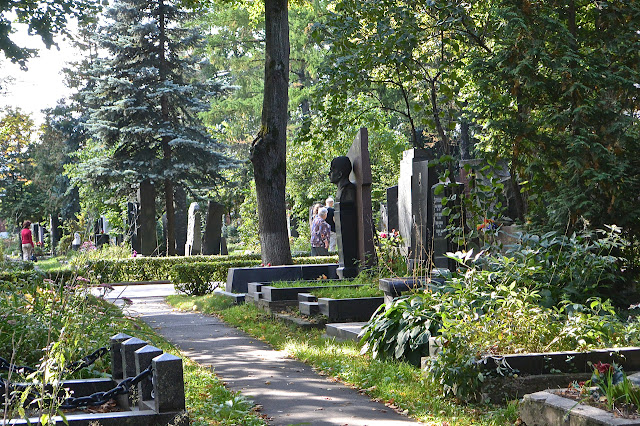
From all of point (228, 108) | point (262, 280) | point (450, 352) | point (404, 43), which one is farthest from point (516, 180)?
point (228, 108)

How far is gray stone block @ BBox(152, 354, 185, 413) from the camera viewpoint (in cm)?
461

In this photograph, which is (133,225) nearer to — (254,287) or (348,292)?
(254,287)

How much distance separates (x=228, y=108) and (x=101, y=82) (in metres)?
14.1

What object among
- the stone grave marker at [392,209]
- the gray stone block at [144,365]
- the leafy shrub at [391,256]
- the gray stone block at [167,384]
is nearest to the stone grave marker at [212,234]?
the stone grave marker at [392,209]

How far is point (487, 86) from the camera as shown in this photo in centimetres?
1241

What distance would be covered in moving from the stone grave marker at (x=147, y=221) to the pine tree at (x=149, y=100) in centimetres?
69

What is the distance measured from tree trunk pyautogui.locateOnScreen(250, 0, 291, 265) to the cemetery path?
12.9 ft

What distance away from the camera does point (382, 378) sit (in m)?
6.75

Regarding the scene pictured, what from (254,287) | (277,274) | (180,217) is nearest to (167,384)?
(254,287)

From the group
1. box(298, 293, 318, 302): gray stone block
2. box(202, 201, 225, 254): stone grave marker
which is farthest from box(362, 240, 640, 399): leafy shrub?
box(202, 201, 225, 254): stone grave marker

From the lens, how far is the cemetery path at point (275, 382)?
5.81 m

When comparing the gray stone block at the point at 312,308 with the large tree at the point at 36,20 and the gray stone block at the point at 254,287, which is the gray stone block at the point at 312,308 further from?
the large tree at the point at 36,20

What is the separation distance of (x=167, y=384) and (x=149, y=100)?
2528cm

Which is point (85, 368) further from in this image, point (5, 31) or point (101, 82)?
point (101, 82)
